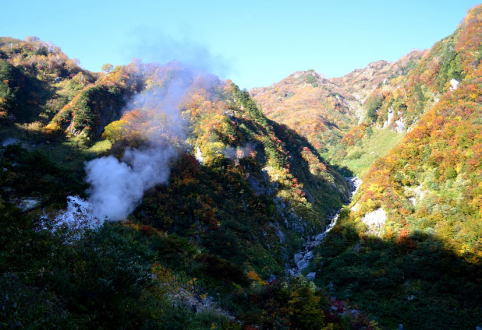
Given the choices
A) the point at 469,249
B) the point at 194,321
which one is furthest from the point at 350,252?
the point at 194,321

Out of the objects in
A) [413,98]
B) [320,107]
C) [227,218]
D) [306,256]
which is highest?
[320,107]

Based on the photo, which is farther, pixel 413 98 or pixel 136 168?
pixel 413 98

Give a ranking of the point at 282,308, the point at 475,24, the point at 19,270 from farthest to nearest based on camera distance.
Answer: the point at 475,24, the point at 282,308, the point at 19,270

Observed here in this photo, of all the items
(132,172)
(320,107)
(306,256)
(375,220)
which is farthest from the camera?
(320,107)

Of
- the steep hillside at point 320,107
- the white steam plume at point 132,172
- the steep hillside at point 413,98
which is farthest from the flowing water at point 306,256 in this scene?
the steep hillside at point 320,107

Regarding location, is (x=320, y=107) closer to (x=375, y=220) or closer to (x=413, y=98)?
(x=413, y=98)

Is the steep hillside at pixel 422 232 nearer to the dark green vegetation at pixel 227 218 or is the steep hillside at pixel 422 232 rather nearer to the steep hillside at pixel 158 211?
the dark green vegetation at pixel 227 218

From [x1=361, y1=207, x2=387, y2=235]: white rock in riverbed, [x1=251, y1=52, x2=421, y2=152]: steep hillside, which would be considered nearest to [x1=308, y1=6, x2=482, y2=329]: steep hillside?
[x1=361, y1=207, x2=387, y2=235]: white rock in riverbed

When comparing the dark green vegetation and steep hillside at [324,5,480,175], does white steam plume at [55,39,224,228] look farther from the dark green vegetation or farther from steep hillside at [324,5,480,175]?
steep hillside at [324,5,480,175]

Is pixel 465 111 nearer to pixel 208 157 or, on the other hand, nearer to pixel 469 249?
pixel 469 249

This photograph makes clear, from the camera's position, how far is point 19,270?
9.95 m

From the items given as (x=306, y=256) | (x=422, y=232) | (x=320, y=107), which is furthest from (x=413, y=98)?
(x=320, y=107)

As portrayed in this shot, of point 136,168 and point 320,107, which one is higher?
point 320,107

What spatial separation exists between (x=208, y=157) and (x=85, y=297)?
3133 centimetres
